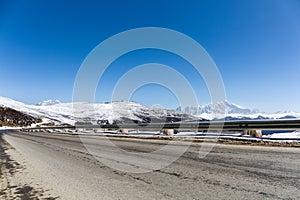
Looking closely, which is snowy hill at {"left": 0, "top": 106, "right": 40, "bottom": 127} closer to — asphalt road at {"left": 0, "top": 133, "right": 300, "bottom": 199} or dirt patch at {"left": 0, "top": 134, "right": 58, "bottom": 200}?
dirt patch at {"left": 0, "top": 134, "right": 58, "bottom": 200}

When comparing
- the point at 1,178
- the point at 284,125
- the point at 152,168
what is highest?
the point at 284,125

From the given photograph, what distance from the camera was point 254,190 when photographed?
4227 mm

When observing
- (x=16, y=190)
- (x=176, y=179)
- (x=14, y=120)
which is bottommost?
(x=16, y=190)

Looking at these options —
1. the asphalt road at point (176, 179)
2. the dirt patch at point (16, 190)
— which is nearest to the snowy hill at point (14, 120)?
the dirt patch at point (16, 190)

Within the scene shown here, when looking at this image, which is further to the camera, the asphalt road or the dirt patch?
the dirt patch

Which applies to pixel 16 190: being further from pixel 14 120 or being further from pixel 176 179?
pixel 14 120

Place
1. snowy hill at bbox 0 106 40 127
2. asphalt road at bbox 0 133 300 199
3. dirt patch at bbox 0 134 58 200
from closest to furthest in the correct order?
asphalt road at bbox 0 133 300 199 < dirt patch at bbox 0 134 58 200 < snowy hill at bbox 0 106 40 127

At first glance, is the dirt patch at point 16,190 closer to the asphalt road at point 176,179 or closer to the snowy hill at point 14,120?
the asphalt road at point 176,179

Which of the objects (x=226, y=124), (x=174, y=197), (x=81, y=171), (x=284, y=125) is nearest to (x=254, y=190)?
(x=174, y=197)

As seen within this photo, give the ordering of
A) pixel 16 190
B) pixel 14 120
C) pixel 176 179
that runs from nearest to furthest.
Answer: pixel 16 190, pixel 176 179, pixel 14 120

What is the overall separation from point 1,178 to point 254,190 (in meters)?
5.55

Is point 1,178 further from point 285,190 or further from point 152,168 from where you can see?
point 285,190

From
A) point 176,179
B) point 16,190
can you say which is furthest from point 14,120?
point 176,179

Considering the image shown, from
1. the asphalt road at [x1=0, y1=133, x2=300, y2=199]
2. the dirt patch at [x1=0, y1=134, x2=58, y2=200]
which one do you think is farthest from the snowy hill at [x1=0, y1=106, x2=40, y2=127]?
the asphalt road at [x1=0, y1=133, x2=300, y2=199]
